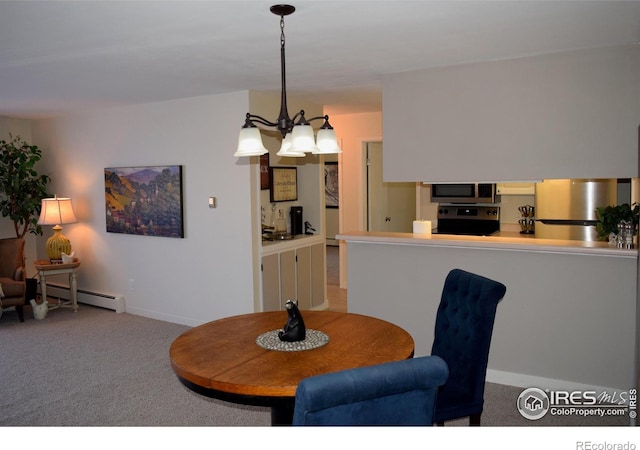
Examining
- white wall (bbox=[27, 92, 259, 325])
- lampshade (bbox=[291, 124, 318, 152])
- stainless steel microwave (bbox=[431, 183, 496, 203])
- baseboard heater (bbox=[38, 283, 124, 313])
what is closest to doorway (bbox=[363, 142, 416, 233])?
stainless steel microwave (bbox=[431, 183, 496, 203])

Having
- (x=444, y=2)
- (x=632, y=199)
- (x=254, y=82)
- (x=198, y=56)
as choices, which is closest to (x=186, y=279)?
(x=254, y=82)

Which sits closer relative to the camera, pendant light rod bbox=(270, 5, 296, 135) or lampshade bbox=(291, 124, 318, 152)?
lampshade bbox=(291, 124, 318, 152)

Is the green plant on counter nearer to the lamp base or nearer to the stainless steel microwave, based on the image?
the stainless steel microwave

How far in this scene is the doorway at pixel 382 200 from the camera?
6.92 metres

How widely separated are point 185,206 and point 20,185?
2.42m

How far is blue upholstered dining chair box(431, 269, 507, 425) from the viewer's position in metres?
2.39

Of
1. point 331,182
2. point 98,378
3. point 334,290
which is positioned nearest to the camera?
point 98,378

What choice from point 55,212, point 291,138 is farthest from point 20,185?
point 291,138

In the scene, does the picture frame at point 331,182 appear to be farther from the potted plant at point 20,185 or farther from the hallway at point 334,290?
the potted plant at point 20,185

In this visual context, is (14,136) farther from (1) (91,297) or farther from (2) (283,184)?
(2) (283,184)

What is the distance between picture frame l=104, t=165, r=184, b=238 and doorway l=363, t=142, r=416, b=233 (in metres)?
2.54

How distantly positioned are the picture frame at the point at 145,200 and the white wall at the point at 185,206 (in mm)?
85

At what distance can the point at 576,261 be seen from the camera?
3.53 m

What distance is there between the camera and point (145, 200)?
5.71m
